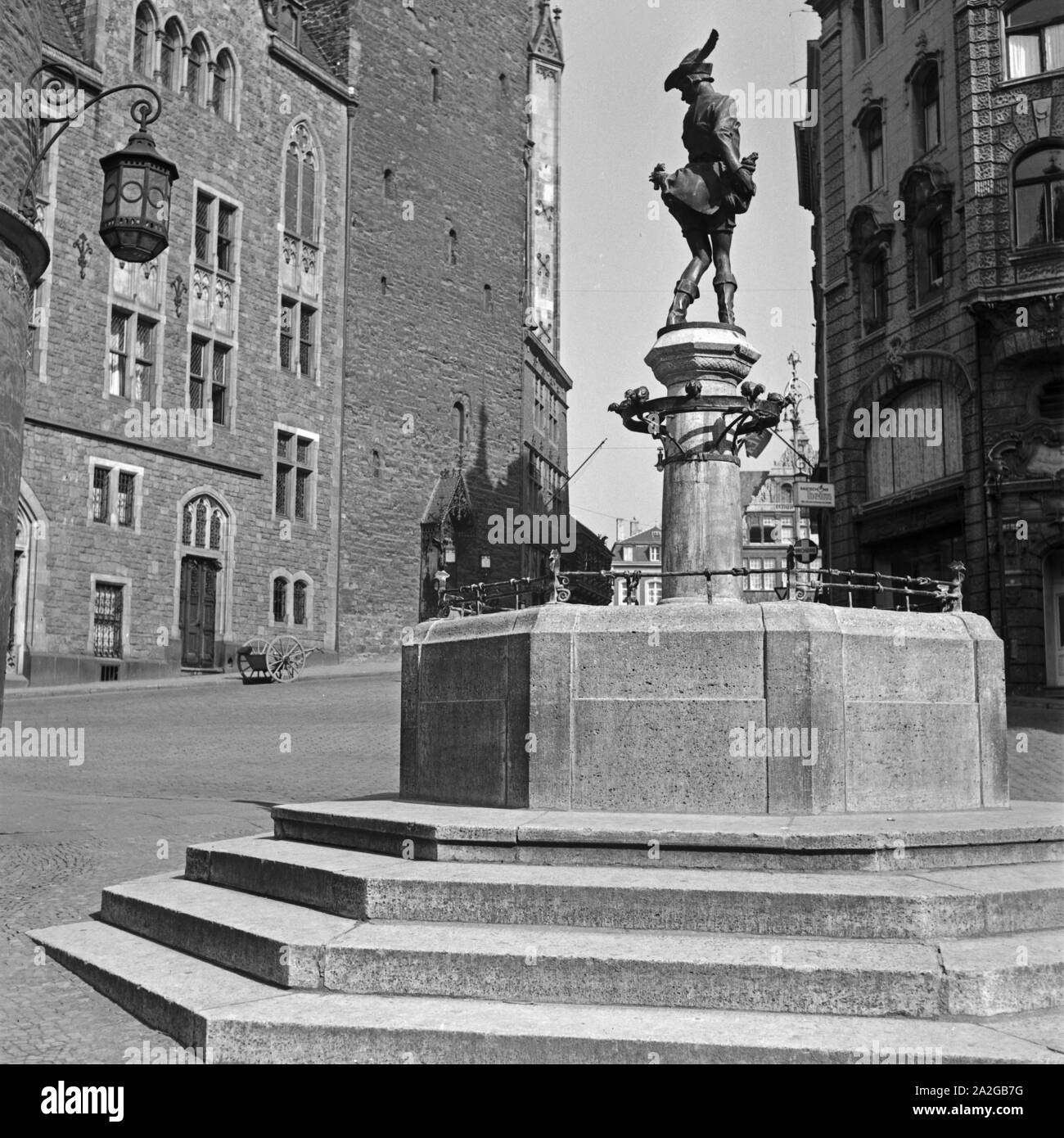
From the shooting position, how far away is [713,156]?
1179 centimetres

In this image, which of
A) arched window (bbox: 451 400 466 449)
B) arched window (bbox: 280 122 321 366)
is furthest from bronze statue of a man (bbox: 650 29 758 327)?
arched window (bbox: 451 400 466 449)

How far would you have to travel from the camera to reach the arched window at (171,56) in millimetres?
33219

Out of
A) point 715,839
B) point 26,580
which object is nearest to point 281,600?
point 26,580

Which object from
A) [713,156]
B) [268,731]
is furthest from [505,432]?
[713,156]

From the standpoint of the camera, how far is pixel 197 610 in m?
33.4

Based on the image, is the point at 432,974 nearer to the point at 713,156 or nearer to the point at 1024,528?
the point at 713,156

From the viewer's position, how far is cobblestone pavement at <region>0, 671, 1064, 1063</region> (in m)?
6.50

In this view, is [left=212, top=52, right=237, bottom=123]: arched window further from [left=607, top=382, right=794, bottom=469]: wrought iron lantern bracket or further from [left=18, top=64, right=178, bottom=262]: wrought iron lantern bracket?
[left=607, top=382, right=794, bottom=469]: wrought iron lantern bracket

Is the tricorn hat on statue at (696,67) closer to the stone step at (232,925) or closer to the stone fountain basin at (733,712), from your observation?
the stone fountain basin at (733,712)

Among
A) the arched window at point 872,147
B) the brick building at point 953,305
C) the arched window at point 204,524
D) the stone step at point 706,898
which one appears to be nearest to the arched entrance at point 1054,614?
the brick building at point 953,305

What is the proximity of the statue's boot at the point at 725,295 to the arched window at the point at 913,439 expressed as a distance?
58.1 feet

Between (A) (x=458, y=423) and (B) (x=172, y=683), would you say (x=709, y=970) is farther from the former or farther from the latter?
(A) (x=458, y=423)

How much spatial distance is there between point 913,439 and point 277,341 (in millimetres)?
18110

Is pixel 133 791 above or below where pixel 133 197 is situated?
below
